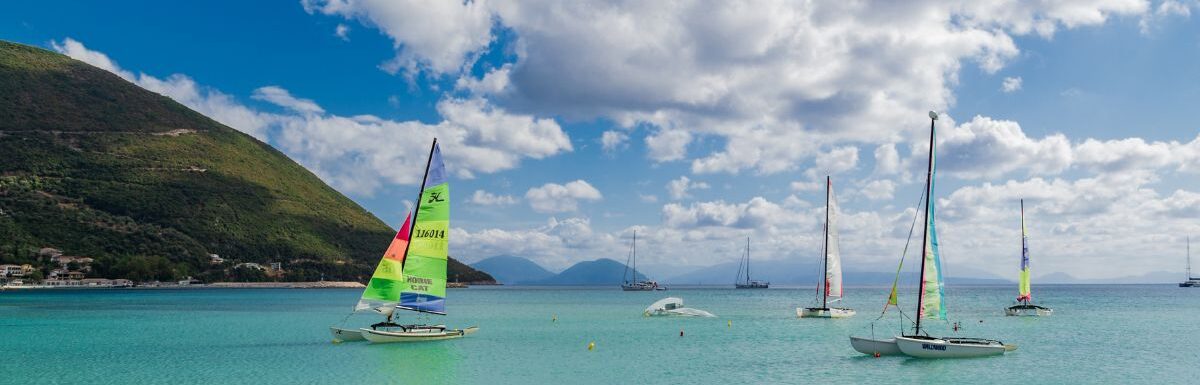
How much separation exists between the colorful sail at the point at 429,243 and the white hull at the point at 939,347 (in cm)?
2388

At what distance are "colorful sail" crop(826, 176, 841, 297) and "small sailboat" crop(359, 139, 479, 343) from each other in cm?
3704

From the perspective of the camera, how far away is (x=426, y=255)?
146ft

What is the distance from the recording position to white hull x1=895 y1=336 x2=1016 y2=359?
38531 mm

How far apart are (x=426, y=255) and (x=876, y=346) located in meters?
23.9

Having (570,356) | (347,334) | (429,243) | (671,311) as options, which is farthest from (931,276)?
(671,311)

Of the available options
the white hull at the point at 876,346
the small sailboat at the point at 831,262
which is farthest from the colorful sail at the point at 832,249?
the white hull at the point at 876,346

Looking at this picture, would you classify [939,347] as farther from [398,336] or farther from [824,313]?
[824,313]

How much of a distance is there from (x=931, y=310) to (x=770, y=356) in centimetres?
867

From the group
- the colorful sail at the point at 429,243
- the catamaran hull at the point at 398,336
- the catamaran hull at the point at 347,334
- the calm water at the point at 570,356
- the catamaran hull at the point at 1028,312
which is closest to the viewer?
the calm water at the point at 570,356

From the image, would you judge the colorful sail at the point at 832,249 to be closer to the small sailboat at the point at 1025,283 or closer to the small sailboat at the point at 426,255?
the small sailboat at the point at 1025,283

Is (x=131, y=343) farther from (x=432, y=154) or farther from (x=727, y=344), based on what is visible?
(x=727, y=344)

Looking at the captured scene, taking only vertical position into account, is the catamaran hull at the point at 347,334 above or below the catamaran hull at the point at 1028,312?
below

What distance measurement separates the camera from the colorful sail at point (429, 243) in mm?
43875

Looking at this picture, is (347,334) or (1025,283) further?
(1025,283)
